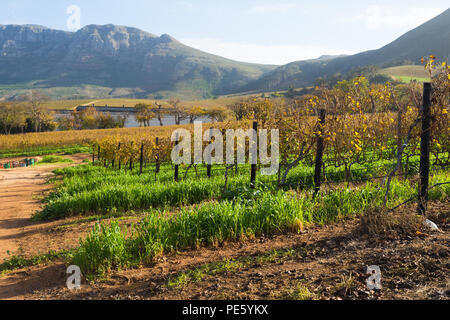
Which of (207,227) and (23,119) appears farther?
(23,119)

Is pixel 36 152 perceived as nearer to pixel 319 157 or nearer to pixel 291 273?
pixel 319 157

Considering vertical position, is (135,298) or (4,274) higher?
(135,298)

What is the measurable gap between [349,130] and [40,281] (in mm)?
6647

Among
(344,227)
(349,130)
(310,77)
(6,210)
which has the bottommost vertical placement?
(6,210)

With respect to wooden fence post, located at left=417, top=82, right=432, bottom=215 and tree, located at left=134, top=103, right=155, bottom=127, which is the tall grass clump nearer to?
wooden fence post, located at left=417, top=82, right=432, bottom=215

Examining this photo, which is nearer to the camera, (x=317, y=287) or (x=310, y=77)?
(x=317, y=287)

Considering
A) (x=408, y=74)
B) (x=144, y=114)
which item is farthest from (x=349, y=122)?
(x=408, y=74)

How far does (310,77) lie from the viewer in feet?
651

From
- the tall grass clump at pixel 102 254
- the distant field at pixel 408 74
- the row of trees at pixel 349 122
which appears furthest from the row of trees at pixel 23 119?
the distant field at pixel 408 74

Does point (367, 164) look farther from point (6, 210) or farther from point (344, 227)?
point (6, 210)

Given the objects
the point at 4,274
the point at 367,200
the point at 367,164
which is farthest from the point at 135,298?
the point at 367,164

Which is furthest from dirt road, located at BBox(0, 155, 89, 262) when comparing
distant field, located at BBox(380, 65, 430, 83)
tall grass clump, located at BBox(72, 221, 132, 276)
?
distant field, located at BBox(380, 65, 430, 83)

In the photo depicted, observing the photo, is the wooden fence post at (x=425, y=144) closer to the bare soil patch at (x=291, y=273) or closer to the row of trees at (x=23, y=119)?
the bare soil patch at (x=291, y=273)

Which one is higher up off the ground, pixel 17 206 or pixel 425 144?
pixel 425 144
